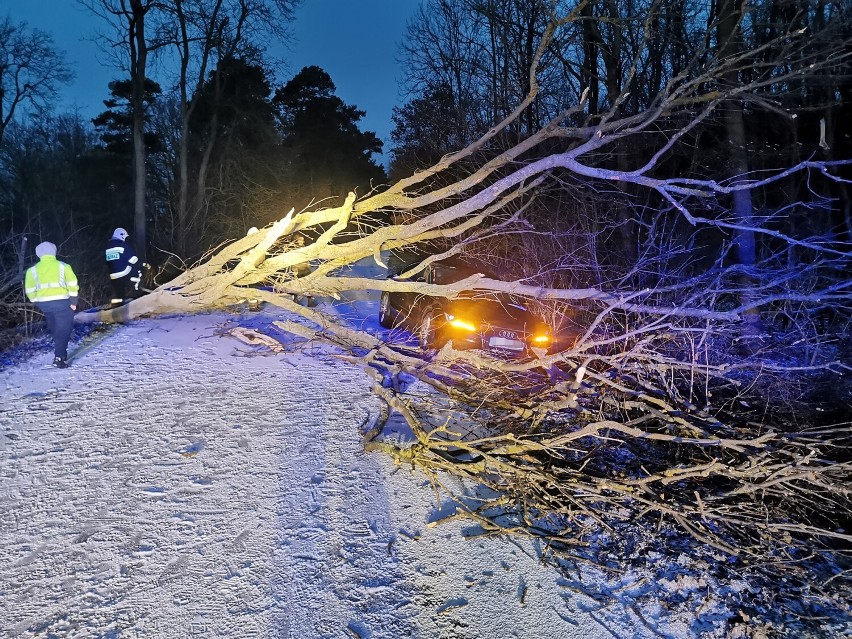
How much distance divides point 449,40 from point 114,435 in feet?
60.6

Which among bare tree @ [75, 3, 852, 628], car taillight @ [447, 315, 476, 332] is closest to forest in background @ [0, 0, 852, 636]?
bare tree @ [75, 3, 852, 628]

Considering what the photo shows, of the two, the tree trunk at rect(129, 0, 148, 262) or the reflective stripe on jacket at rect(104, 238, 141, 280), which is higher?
the tree trunk at rect(129, 0, 148, 262)

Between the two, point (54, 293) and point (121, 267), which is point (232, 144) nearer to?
point (121, 267)

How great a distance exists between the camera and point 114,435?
4.13m

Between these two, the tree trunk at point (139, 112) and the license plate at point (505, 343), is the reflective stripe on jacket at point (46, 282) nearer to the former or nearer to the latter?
the license plate at point (505, 343)

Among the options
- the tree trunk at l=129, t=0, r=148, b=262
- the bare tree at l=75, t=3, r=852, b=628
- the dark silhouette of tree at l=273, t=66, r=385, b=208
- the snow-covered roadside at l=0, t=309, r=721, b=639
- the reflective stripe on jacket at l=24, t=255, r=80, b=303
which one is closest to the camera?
the snow-covered roadside at l=0, t=309, r=721, b=639

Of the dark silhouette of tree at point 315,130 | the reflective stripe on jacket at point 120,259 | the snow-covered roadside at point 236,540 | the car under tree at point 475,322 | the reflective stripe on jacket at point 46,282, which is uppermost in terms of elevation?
the dark silhouette of tree at point 315,130

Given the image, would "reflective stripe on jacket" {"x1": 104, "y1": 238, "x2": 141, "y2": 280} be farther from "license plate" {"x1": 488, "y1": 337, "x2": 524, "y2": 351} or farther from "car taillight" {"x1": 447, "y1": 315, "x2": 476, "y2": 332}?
"license plate" {"x1": 488, "y1": 337, "x2": 524, "y2": 351}

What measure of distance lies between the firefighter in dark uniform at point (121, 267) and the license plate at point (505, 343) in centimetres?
611

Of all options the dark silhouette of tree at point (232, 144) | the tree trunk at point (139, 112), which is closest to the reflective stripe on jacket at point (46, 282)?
the tree trunk at point (139, 112)

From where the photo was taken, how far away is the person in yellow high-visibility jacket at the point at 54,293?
558 centimetres

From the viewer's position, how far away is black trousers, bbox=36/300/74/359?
5605 millimetres

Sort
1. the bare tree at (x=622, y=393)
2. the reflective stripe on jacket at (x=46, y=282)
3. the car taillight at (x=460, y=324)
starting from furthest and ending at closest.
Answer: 1. the car taillight at (x=460, y=324)
2. the reflective stripe on jacket at (x=46, y=282)
3. the bare tree at (x=622, y=393)

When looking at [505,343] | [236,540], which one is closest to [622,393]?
[505,343]
